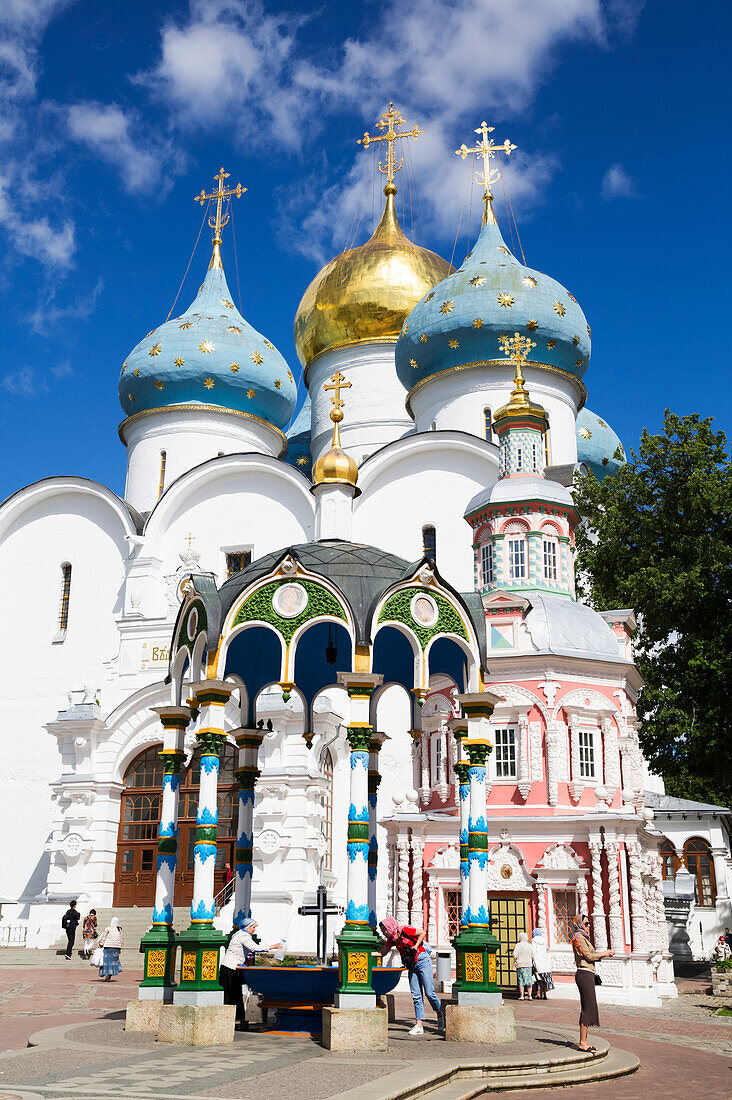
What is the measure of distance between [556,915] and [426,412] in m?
14.2

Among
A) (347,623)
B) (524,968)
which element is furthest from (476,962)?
(524,968)

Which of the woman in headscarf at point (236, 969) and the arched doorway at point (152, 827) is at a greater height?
the arched doorway at point (152, 827)

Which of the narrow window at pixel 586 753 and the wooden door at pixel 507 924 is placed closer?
the wooden door at pixel 507 924

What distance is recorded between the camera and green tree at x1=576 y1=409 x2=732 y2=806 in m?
18.6

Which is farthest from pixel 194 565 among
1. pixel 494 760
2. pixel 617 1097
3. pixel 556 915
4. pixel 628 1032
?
pixel 617 1097

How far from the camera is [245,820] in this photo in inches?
416

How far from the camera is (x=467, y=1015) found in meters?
8.60

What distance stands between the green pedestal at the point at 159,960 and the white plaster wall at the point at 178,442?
18114 mm

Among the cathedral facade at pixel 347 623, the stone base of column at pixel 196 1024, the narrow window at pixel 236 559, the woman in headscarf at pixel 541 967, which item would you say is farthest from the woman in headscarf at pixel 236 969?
the narrow window at pixel 236 559

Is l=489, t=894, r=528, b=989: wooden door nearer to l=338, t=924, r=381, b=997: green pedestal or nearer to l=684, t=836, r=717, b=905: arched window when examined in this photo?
l=338, t=924, r=381, b=997: green pedestal

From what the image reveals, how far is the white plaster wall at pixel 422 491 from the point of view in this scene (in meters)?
23.2

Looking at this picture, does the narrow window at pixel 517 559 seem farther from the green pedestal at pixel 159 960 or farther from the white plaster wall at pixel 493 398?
the green pedestal at pixel 159 960

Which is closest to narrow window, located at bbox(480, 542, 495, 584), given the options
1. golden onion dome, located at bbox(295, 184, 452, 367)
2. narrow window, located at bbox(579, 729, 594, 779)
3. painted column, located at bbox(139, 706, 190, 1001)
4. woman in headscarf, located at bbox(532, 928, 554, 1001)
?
narrow window, located at bbox(579, 729, 594, 779)

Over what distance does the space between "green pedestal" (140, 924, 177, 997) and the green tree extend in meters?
11.6
